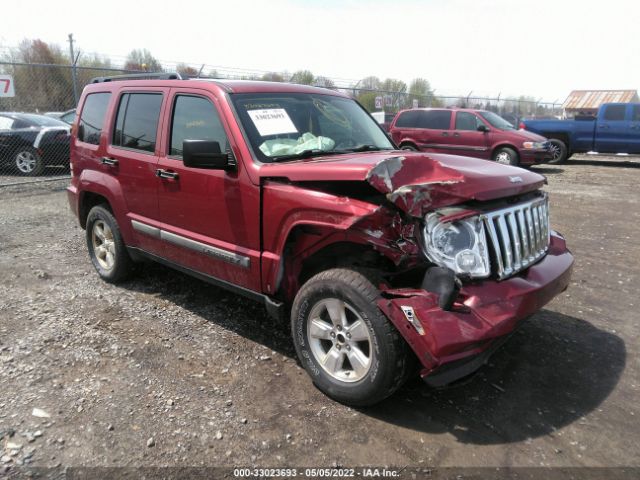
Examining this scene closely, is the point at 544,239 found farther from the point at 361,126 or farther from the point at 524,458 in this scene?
the point at 361,126

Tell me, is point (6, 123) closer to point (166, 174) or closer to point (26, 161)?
point (26, 161)

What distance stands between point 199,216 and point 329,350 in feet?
4.77

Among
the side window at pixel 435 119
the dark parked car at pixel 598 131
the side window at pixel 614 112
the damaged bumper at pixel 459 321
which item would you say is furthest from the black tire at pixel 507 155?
the damaged bumper at pixel 459 321

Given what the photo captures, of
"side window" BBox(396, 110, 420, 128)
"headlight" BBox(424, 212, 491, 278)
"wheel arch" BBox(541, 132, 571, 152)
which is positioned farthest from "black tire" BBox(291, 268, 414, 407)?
"wheel arch" BBox(541, 132, 571, 152)

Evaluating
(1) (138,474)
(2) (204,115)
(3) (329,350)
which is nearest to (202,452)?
(1) (138,474)

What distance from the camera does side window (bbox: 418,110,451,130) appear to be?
13836 mm

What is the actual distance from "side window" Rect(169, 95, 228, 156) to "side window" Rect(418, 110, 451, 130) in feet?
36.2

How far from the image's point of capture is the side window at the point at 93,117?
15.9 ft

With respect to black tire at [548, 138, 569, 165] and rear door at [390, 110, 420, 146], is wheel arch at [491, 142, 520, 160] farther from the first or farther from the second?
black tire at [548, 138, 569, 165]

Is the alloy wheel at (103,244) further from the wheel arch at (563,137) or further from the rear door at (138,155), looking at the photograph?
the wheel arch at (563,137)

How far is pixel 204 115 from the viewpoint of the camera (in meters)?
3.79

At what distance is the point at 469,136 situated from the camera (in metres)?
13.6

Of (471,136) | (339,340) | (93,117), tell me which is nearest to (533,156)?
(471,136)

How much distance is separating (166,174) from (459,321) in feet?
8.40
